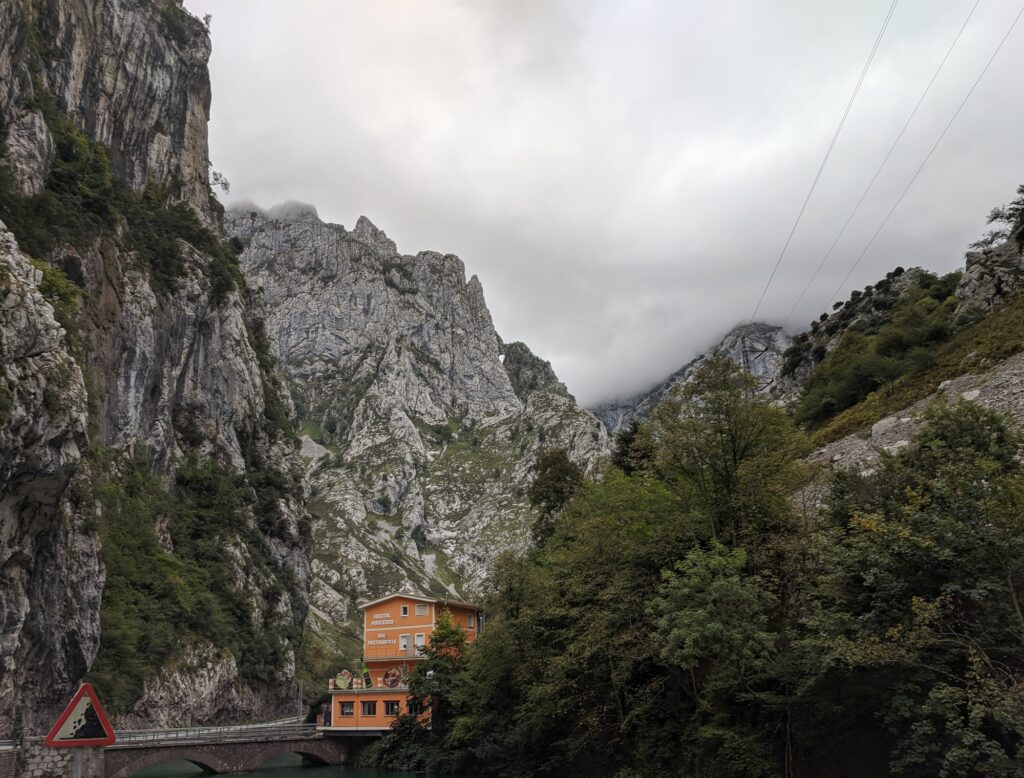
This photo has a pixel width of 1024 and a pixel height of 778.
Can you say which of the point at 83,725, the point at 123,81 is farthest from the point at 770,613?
the point at 123,81

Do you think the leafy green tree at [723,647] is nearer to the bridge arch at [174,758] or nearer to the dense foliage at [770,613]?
the dense foliage at [770,613]

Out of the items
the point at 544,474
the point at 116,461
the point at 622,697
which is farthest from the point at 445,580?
the point at 622,697

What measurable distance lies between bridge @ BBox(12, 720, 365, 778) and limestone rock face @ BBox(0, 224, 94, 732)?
5.54 meters

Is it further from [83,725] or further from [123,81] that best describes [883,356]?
[123,81]

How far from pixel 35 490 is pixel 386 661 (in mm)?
36243

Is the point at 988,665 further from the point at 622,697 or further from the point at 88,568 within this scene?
the point at 88,568

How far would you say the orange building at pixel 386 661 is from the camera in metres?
58.4

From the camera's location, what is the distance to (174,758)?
47.8 metres

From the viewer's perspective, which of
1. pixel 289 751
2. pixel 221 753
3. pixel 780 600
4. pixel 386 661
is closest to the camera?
pixel 780 600

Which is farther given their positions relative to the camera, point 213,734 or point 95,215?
point 95,215

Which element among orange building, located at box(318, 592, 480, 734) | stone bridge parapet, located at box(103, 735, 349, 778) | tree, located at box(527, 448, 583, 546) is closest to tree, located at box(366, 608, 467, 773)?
orange building, located at box(318, 592, 480, 734)

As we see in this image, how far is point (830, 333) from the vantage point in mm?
78000

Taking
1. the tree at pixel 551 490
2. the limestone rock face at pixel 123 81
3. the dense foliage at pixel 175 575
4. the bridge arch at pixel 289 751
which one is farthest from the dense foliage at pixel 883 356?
the limestone rock face at pixel 123 81

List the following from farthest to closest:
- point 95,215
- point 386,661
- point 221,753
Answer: point 95,215, point 386,661, point 221,753
